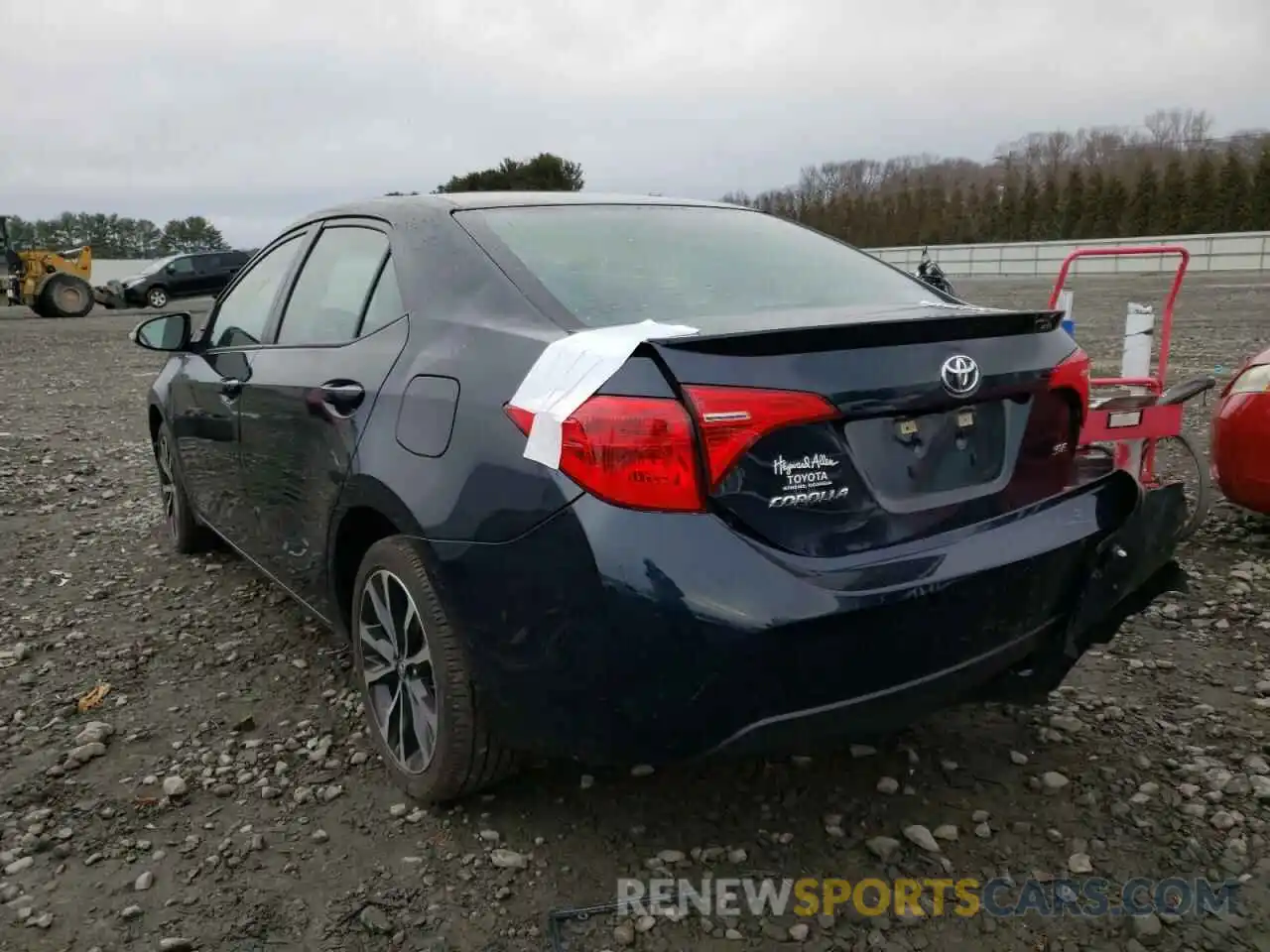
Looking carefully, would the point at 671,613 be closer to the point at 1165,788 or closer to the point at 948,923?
the point at 948,923

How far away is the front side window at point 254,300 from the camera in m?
3.63

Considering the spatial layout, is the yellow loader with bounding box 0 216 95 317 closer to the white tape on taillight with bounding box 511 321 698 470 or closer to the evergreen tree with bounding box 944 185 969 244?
the white tape on taillight with bounding box 511 321 698 470

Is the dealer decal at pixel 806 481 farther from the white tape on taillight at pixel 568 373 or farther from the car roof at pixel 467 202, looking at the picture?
the car roof at pixel 467 202

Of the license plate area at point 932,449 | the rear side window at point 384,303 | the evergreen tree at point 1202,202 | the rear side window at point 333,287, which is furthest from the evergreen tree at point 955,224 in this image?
the license plate area at point 932,449

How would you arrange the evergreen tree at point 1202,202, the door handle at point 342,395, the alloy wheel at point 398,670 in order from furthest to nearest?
the evergreen tree at point 1202,202 → the door handle at point 342,395 → the alloy wheel at point 398,670

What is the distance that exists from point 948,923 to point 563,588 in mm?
1107

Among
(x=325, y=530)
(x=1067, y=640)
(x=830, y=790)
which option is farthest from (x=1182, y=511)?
(x=325, y=530)

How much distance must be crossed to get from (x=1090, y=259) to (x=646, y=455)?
114ft

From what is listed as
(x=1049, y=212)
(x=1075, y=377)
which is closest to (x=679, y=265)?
(x=1075, y=377)

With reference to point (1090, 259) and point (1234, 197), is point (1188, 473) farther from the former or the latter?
point (1234, 197)

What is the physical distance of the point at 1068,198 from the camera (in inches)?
1834

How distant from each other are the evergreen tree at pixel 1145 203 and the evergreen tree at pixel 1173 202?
0.92 feet

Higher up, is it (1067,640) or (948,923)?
(1067,640)

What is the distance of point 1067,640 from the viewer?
7.79 feet
